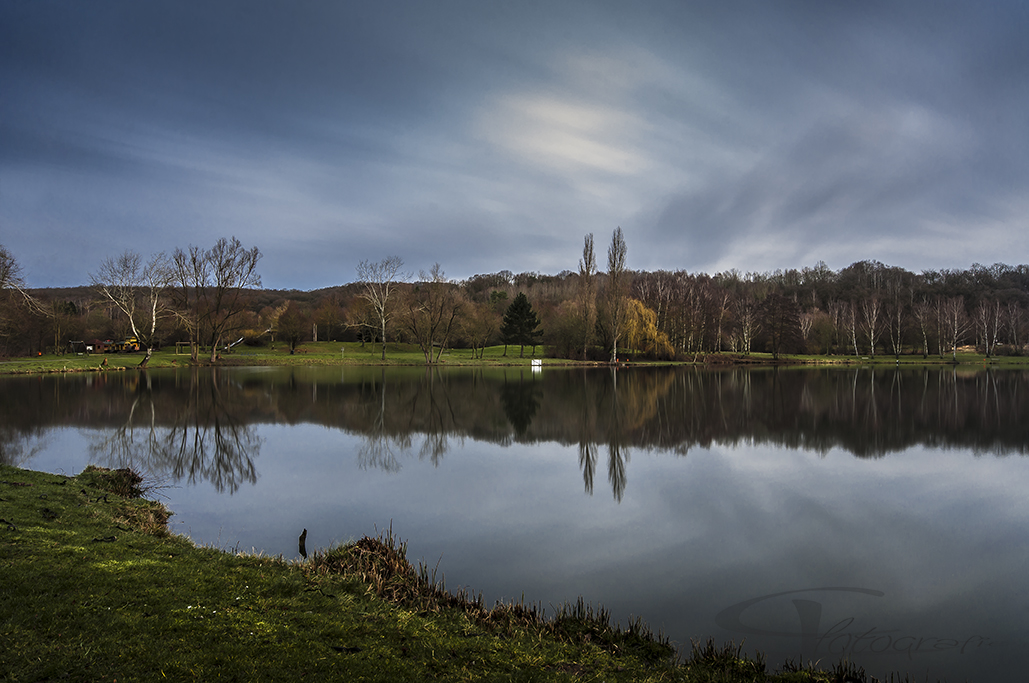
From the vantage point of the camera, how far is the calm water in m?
5.82

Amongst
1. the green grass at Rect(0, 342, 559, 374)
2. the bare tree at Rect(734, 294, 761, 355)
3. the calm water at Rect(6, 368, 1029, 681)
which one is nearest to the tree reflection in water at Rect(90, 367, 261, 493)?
the calm water at Rect(6, 368, 1029, 681)

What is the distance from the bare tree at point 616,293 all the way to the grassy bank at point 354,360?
3902 mm

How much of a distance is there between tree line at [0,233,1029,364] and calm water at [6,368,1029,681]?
32.4m

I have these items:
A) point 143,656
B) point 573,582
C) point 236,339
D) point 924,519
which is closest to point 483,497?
point 573,582

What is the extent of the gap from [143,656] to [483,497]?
6824 mm

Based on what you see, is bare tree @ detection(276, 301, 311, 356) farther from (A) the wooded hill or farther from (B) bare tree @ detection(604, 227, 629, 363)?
(B) bare tree @ detection(604, 227, 629, 363)

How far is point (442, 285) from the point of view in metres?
56.5

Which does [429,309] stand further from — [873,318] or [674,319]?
[873,318]

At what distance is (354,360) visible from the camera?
58750 mm

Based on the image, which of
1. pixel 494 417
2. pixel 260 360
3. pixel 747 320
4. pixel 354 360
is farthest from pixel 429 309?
pixel 747 320

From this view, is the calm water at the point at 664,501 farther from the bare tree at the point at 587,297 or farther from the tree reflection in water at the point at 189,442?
the bare tree at the point at 587,297

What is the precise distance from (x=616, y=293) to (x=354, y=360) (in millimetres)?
30044

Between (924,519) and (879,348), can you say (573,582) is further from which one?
(879,348)

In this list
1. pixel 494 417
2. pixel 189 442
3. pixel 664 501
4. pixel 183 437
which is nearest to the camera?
pixel 664 501
